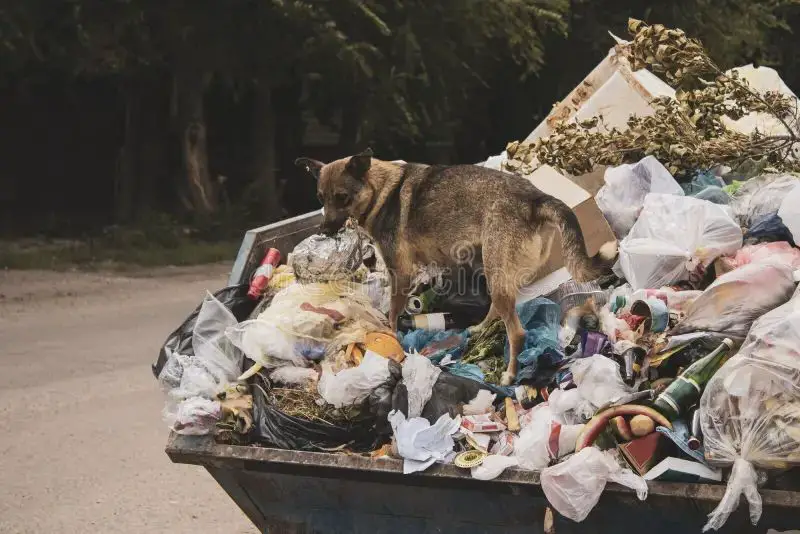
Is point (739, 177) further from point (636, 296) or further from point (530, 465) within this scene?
point (530, 465)

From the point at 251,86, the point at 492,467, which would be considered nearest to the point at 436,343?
the point at 492,467

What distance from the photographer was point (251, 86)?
15.1 m

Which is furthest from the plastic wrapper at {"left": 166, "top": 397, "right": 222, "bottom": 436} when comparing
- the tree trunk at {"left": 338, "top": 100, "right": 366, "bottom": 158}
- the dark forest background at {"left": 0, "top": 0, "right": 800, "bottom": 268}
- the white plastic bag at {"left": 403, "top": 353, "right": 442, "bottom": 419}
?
the tree trunk at {"left": 338, "top": 100, "right": 366, "bottom": 158}

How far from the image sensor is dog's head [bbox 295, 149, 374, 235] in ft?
13.3

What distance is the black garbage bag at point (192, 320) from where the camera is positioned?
3.88 meters

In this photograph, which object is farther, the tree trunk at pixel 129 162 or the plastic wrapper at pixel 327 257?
the tree trunk at pixel 129 162

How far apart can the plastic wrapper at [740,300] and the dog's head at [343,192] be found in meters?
1.34

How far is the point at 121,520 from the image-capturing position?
487cm

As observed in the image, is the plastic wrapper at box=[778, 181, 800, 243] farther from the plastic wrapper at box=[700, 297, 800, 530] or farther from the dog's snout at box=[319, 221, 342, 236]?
the dog's snout at box=[319, 221, 342, 236]

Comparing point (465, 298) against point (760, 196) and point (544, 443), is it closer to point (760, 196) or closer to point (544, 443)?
point (760, 196)

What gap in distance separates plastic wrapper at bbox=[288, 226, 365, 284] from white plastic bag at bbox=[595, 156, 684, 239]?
3.56ft

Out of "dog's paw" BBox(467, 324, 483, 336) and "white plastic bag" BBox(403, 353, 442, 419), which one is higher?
"white plastic bag" BBox(403, 353, 442, 419)

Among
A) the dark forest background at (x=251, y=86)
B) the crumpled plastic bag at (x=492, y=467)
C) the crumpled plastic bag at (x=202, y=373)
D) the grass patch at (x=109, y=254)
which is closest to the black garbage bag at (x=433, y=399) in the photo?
the crumpled plastic bag at (x=492, y=467)

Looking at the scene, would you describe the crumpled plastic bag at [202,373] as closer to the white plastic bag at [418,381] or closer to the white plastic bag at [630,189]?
the white plastic bag at [418,381]
